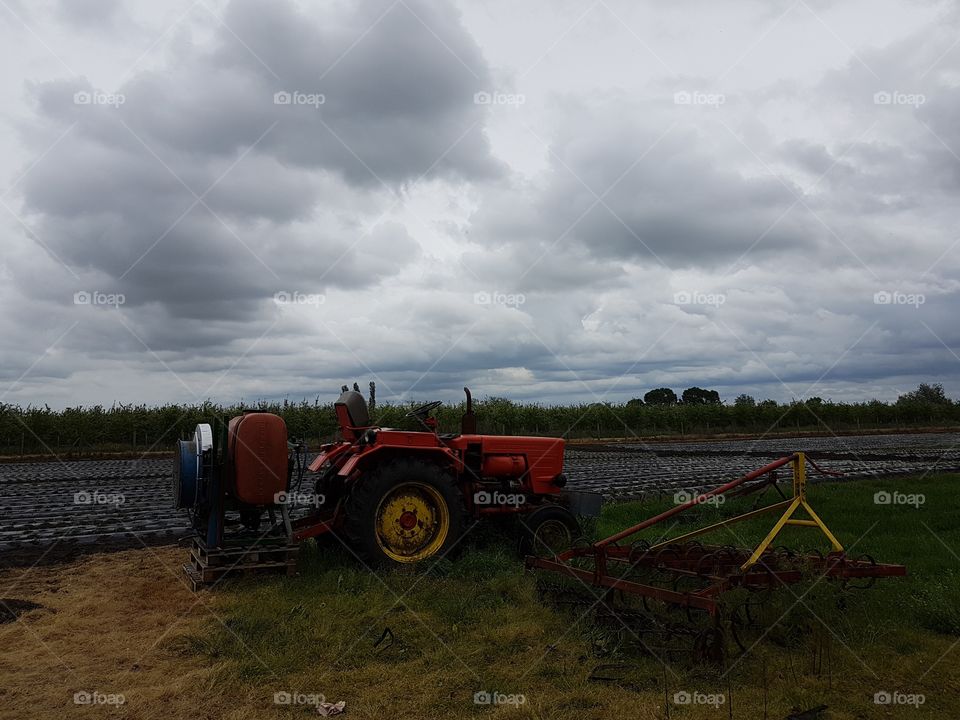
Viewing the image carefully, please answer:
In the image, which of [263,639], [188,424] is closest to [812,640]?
[263,639]

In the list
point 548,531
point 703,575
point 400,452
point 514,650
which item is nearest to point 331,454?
point 400,452

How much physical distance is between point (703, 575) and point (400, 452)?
10.3 feet

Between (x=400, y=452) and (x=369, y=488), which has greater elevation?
(x=400, y=452)

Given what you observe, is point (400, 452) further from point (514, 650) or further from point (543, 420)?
point (543, 420)

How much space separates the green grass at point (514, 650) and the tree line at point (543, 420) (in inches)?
508

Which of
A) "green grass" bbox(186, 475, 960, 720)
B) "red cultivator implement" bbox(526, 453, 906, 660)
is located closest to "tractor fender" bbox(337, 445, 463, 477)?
"green grass" bbox(186, 475, 960, 720)

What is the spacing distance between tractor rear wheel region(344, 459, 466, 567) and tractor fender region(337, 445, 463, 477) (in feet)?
0.43

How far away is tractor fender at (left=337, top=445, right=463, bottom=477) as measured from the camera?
22.8ft

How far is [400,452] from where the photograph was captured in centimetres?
712

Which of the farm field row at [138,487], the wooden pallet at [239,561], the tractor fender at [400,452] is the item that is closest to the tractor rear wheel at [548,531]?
the tractor fender at [400,452]

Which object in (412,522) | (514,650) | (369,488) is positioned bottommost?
(514,650)

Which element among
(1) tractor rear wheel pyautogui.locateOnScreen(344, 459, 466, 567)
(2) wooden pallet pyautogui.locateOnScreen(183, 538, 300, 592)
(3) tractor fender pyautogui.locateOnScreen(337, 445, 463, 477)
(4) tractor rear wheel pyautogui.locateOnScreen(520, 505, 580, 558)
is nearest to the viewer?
(2) wooden pallet pyautogui.locateOnScreen(183, 538, 300, 592)

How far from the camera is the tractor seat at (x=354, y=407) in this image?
7668 mm

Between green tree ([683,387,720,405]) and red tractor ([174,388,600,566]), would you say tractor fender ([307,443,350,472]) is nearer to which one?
red tractor ([174,388,600,566])
